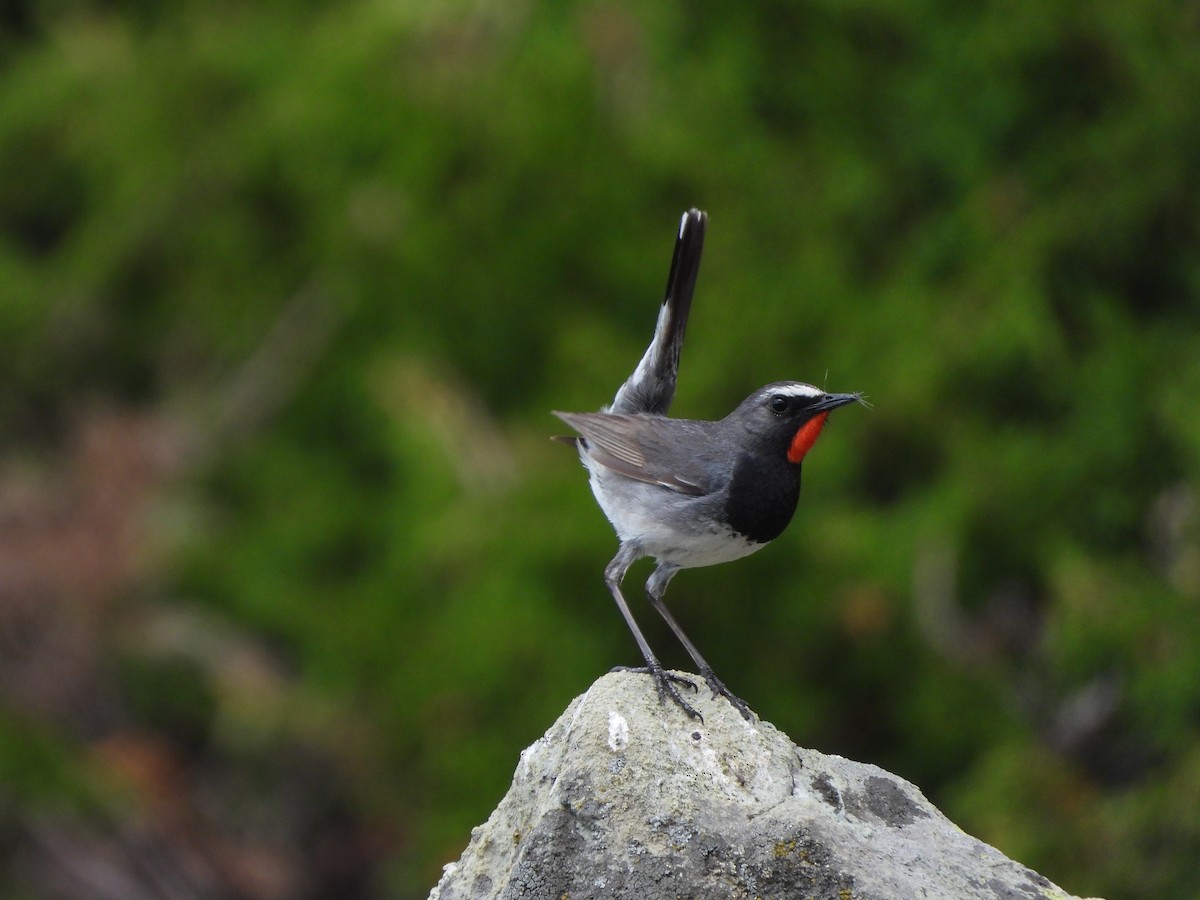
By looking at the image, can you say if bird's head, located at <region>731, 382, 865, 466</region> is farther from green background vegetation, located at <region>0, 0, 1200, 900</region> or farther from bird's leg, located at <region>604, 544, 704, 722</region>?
green background vegetation, located at <region>0, 0, 1200, 900</region>

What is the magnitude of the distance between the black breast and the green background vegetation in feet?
8.90

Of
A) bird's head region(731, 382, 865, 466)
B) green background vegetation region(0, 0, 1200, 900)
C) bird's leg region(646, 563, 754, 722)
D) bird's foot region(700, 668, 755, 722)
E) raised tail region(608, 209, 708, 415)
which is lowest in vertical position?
bird's foot region(700, 668, 755, 722)

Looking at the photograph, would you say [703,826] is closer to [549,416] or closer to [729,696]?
[729,696]

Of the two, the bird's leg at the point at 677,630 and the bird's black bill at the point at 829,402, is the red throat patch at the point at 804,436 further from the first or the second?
the bird's leg at the point at 677,630

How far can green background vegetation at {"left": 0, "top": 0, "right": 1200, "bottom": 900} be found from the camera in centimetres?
762

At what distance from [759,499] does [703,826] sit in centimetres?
129

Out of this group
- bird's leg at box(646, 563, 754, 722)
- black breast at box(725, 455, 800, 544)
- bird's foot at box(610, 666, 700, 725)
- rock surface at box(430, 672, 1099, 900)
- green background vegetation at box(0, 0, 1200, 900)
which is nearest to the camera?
rock surface at box(430, 672, 1099, 900)

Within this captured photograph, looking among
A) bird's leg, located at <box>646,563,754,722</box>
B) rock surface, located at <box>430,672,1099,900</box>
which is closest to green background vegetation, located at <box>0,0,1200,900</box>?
bird's leg, located at <box>646,563,754,722</box>

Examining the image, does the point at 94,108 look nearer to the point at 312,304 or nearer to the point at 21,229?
the point at 21,229

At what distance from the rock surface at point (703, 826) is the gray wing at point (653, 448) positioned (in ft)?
2.99

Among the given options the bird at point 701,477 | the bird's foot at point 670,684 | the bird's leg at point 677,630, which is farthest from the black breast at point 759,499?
the bird's foot at point 670,684

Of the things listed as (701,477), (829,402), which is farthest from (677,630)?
(829,402)

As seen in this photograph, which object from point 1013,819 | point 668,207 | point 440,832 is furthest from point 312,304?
point 1013,819

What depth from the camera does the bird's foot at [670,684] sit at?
3.88 metres
